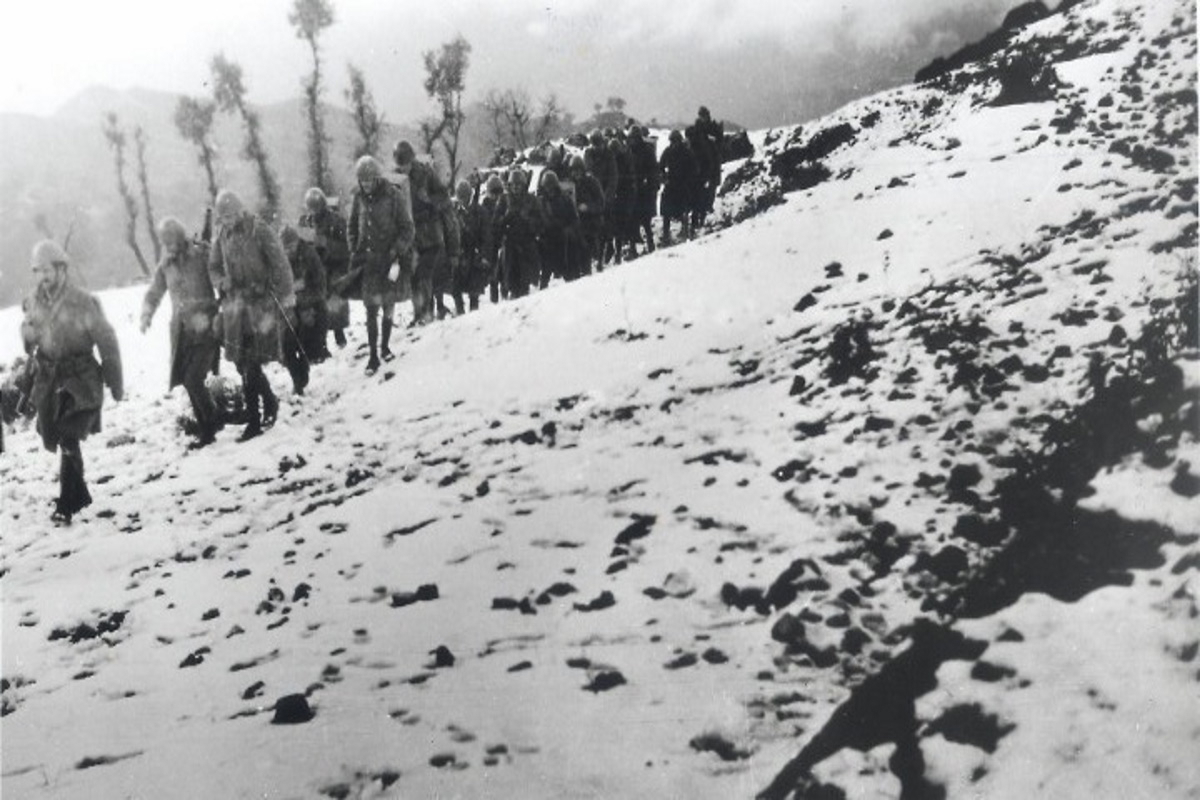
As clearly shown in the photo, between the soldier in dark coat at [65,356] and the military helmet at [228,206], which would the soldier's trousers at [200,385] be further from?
the military helmet at [228,206]

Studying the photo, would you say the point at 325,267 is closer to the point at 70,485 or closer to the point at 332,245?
the point at 332,245

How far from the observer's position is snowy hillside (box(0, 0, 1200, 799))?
3264 millimetres

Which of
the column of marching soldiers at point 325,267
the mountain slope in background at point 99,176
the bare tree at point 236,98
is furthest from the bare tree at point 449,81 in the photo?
the mountain slope in background at point 99,176

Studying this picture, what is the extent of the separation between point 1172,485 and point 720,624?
1.92 metres

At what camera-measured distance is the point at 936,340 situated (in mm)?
5926

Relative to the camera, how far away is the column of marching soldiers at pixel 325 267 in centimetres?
738

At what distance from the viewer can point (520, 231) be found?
1420 cm

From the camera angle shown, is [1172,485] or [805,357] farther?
[805,357]

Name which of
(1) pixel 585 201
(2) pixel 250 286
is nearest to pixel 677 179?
(1) pixel 585 201

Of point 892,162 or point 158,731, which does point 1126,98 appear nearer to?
point 892,162

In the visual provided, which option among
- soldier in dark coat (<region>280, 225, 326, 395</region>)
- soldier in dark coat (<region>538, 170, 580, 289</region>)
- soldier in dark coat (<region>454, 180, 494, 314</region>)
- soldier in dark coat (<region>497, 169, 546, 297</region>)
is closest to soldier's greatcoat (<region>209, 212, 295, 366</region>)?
soldier in dark coat (<region>280, 225, 326, 395</region>)

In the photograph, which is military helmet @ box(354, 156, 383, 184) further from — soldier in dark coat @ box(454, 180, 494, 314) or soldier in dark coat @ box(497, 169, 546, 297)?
soldier in dark coat @ box(497, 169, 546, 297)

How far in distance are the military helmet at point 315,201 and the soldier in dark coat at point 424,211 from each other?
1.40m

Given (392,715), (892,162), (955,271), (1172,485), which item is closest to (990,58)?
(892,162)
